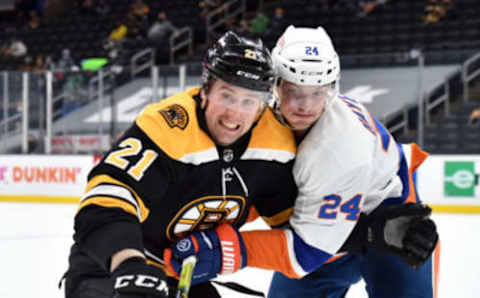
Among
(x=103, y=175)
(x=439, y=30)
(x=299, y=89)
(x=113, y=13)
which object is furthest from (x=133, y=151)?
(x=113, y=13)

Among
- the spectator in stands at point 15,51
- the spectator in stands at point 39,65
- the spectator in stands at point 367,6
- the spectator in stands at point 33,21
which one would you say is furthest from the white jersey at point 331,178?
the spectator in stands at point 33,21

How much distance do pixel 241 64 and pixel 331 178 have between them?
0.51 metres

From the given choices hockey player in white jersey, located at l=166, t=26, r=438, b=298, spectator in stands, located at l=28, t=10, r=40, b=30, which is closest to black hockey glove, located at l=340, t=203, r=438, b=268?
hockey player in white jersey, located at l=166, t=26, r=438, b=298

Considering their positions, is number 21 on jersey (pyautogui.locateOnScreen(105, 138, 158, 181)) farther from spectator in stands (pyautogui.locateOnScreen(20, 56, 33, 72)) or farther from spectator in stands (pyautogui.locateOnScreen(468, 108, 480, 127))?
spectator in stands (pyautogui.locateOnScreen(20, 56, 33, 72))

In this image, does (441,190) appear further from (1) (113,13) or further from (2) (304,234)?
(1) (113,13)

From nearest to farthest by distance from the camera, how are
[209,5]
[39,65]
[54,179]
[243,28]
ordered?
[54,179] < [243,28] < [209,5] < [39,65]

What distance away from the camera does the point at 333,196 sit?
6.83ft

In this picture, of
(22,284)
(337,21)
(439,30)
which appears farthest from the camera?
(337,21)

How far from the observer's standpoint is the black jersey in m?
1.59

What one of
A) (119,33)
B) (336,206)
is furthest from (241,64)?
(119,33)

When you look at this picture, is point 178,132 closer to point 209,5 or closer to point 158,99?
point 158,99

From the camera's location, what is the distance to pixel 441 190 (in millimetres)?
6723

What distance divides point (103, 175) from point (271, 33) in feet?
33.5

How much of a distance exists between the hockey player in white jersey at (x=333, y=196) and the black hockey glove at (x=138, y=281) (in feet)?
1.54
